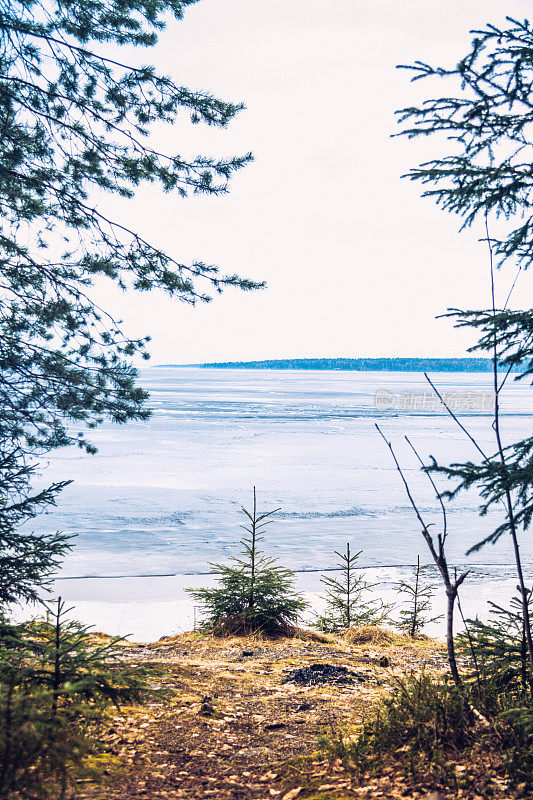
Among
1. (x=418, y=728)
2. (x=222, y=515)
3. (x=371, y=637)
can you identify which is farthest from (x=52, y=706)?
(x=222, y=515)

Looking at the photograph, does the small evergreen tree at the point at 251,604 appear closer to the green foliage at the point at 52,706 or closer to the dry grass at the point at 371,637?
the dry grass at the point at 371,637

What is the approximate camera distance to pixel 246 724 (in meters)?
4.43

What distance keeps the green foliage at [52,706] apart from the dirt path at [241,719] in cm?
28

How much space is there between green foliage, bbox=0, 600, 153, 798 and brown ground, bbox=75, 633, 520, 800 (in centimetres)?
27

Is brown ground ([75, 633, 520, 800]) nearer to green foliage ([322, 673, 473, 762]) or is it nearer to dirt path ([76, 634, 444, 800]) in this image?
dirt path ([76, 634, 444, 800])

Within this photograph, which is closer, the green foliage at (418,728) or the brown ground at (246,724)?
the brown ground at (246,724)

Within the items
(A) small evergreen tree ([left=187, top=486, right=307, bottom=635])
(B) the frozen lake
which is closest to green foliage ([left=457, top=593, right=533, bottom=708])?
(A) small evergreen tree ([left=187, top=486, right=307, bottom=635])

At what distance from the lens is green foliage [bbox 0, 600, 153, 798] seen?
7.39 ft

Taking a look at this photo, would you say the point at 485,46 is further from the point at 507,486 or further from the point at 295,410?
the point at 295,410

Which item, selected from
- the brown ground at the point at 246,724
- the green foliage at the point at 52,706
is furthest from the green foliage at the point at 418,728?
the green foliage at the point at 52,706

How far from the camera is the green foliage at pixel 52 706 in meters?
2.25

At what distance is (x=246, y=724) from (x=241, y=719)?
10 cm

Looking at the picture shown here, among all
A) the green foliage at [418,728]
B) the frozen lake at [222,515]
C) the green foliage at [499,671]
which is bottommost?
the frozen lake at [222,515]

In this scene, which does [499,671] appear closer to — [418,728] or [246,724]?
[418,728]
